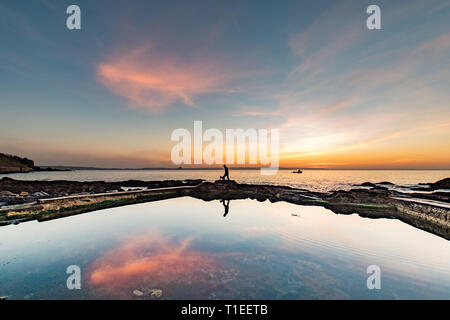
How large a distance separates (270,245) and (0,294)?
9.57 m

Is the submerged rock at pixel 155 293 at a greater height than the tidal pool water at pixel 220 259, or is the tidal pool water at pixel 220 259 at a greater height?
the submerged rock at pixel 155 293

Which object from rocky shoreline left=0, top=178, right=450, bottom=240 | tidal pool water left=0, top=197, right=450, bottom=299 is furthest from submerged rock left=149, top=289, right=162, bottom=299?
rocky shoreline left=0, top=178, right=450, bottom=240

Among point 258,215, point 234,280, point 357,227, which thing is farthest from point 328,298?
point 258,215

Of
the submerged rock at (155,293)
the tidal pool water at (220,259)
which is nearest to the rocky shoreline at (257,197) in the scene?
the tidal pool water at (220,259)

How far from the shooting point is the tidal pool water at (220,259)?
220 inches

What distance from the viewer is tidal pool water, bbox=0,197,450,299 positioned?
5.60 meters

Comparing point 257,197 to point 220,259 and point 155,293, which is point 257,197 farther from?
point 155,293

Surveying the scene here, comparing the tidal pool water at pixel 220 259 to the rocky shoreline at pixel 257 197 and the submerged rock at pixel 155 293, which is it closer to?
the submerged rock at pixel 155 293

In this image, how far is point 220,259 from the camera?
7.62 m

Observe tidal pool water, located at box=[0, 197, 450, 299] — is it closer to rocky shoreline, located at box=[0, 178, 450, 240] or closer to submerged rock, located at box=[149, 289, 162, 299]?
submerged rock, located at box=[149, 289, 162, 299]

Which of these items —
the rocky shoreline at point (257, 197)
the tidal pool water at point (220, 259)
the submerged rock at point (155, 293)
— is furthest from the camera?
the rocky shoreline at point (257, 197)

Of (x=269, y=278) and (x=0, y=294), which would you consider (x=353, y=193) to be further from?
(x=0, y=294)

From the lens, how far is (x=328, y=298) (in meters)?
5.29

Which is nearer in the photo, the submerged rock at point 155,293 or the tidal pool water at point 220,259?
the submerged rock at point 155,293
